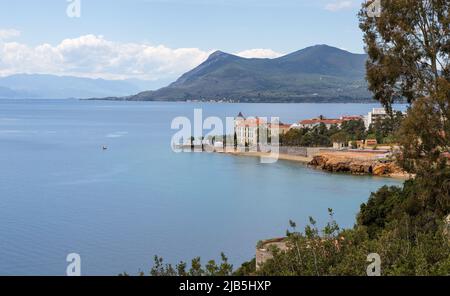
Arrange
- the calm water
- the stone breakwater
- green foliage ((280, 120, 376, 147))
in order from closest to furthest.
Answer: the calm water
the stone breakwater
green foliage ((280, 120, 376, 147))

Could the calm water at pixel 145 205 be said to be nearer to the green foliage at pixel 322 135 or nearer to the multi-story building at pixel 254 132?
the multi-story building at pixel 254 132

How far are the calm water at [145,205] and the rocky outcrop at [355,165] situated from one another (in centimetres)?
124

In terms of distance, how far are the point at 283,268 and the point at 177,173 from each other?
2365cm

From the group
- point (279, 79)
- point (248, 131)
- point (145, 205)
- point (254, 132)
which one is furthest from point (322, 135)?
point (279, 79)

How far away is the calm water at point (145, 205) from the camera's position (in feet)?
42.6

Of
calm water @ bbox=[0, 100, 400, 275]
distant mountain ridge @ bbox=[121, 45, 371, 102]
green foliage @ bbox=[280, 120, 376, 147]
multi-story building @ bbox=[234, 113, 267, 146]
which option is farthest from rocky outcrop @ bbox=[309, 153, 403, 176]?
distant mountain ridge @ bbox=[121, 45, 371, 102]

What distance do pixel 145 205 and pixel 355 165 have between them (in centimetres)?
1319

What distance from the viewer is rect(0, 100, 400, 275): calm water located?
12977 mm

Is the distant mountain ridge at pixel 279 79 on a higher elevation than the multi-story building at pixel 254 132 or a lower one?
higher

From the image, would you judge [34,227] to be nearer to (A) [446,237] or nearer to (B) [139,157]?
(A) [446,237]

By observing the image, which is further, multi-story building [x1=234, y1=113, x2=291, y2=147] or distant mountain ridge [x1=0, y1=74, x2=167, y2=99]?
distant mountain ridge [x1=0, y1=74, x2=167, y2=99]

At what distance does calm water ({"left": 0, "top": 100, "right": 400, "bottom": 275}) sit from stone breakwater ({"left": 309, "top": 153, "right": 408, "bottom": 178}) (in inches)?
47.0

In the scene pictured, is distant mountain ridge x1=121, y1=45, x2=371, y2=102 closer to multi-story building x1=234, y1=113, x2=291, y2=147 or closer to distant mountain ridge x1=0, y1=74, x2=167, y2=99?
distant mountain ridge x1=0, y1=74, x2=167, y2=99

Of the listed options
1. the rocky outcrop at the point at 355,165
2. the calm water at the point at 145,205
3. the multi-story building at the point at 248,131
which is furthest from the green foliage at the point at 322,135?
the rocky outcrop at the point at 355,165
